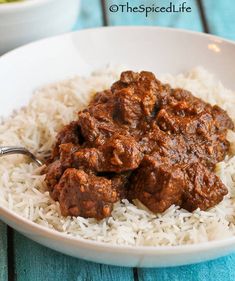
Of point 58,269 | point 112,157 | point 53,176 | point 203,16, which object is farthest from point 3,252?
point 203,16

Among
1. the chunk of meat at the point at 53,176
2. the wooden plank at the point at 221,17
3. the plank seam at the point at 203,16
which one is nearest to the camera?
the chunk of meat at the point at 53,176

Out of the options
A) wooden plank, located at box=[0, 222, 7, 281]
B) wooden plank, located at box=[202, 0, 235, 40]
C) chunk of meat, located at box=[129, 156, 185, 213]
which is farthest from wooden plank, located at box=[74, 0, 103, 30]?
chunk of meat, located at box=[129, 156, 185, 213]

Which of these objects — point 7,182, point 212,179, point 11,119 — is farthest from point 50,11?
point 212,179

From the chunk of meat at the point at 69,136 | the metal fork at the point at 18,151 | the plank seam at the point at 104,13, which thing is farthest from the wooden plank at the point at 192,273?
the plank seam at the point at 104,13

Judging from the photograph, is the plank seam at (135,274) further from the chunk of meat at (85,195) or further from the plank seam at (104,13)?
the plank seam at (104,13)

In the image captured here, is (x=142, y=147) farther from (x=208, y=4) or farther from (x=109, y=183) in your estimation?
(x=208, y=4)

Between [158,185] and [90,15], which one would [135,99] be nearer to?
[158,185]

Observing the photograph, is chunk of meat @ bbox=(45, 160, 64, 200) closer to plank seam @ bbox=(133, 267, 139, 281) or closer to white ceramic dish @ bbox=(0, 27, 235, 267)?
plank seam @ bbox=(133, 267, 139, 281)
